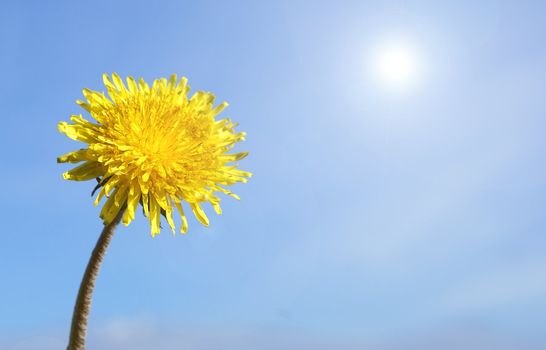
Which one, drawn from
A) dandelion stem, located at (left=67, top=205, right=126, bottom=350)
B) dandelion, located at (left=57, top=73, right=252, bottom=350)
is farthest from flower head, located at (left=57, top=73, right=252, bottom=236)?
dandelion stem, located at (left=67, top=205, right=126, bottom=350)

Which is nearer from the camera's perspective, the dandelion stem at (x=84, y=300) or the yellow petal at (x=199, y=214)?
the dandelion stem at (x=84, y=300)

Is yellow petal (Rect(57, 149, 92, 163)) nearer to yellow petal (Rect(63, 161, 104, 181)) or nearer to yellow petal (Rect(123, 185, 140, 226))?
yellow petal (Rect(63, 161, 104, 181))

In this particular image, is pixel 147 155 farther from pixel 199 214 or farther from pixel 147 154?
pixel 199 214

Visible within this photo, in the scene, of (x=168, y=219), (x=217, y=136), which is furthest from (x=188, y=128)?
(x=168, y=219)

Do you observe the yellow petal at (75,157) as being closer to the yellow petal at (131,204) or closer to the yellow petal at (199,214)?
the yellow petal at (131,204)

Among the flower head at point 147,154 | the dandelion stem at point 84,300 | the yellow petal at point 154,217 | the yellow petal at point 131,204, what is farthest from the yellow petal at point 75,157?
the dandelion stem at point 84,300

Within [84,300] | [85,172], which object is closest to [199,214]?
[85,172]

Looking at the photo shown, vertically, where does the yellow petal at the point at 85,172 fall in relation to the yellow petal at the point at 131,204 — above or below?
above
